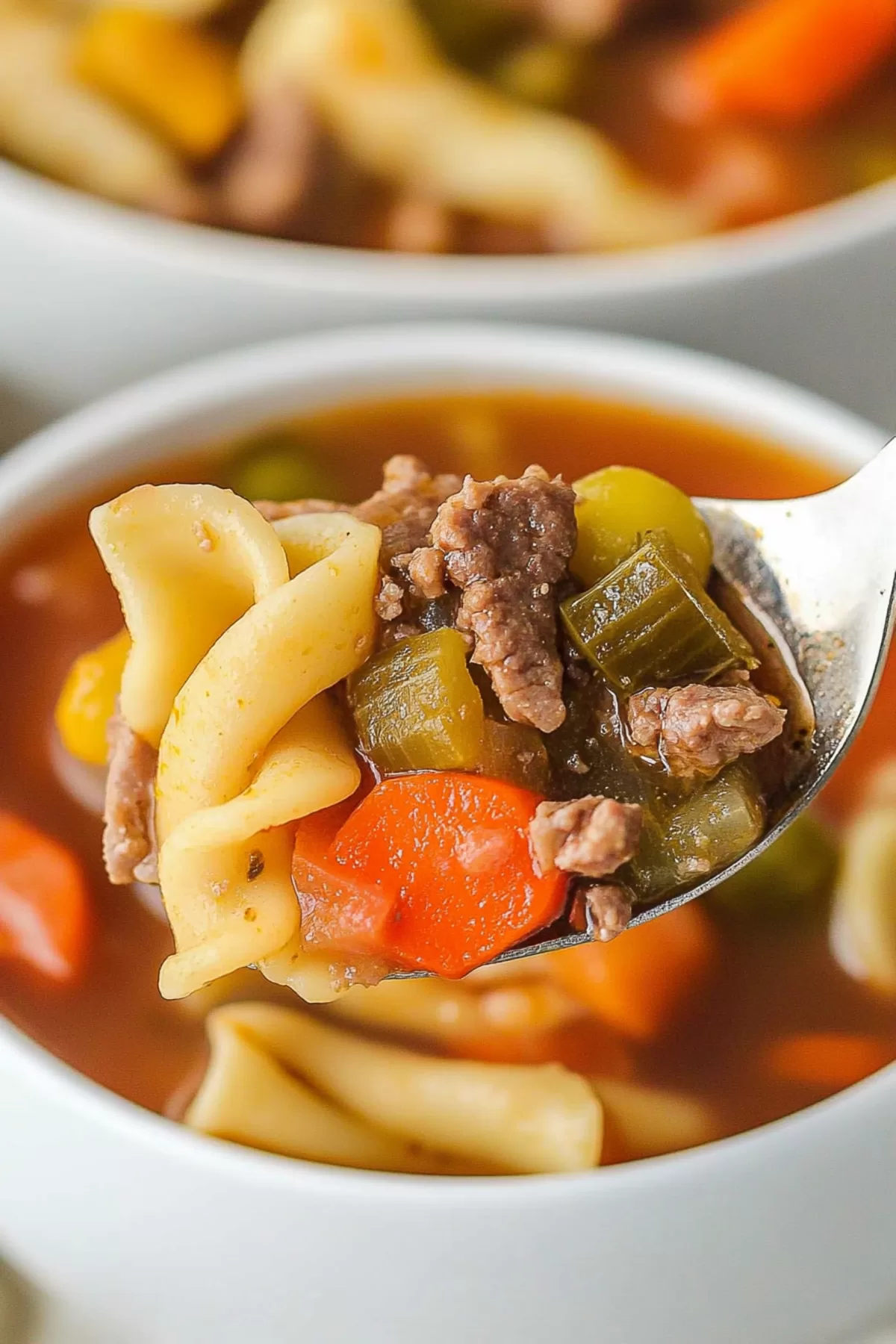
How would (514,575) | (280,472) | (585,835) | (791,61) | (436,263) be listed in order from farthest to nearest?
1. (791,61)
2. (436,263)
3. (280,472)
4. (514,575)
5. (585,835)

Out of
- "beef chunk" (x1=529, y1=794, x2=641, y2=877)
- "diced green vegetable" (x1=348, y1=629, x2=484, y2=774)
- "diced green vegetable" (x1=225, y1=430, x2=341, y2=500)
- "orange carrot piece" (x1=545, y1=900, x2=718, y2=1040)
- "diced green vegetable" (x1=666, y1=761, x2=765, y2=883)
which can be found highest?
"diced green vegetable" (x1=348, y1=629, x2=484, y2=774)

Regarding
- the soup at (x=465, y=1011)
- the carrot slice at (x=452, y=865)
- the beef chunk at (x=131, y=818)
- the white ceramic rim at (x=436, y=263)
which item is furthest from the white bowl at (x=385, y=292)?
the carrot slice at (x=452, y=865)

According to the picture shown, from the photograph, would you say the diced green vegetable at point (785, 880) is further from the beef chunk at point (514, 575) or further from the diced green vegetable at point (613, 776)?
the beef chunk at point (514, 575)

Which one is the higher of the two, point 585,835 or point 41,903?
point 585,835

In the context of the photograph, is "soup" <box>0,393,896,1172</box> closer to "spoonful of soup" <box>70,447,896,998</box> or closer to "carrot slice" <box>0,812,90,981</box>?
"carrot slice" <box>0,812,90,981</box>

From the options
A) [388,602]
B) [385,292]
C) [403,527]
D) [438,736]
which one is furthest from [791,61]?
[438,736]

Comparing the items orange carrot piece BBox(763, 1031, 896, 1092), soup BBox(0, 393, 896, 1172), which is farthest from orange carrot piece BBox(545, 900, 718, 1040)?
orange carrot piece BBox(763, 1031, 896, 1092)

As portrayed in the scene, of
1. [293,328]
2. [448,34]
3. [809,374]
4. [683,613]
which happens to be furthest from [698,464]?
[448,34]

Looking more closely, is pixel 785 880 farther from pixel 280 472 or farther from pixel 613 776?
pixel 280 472
